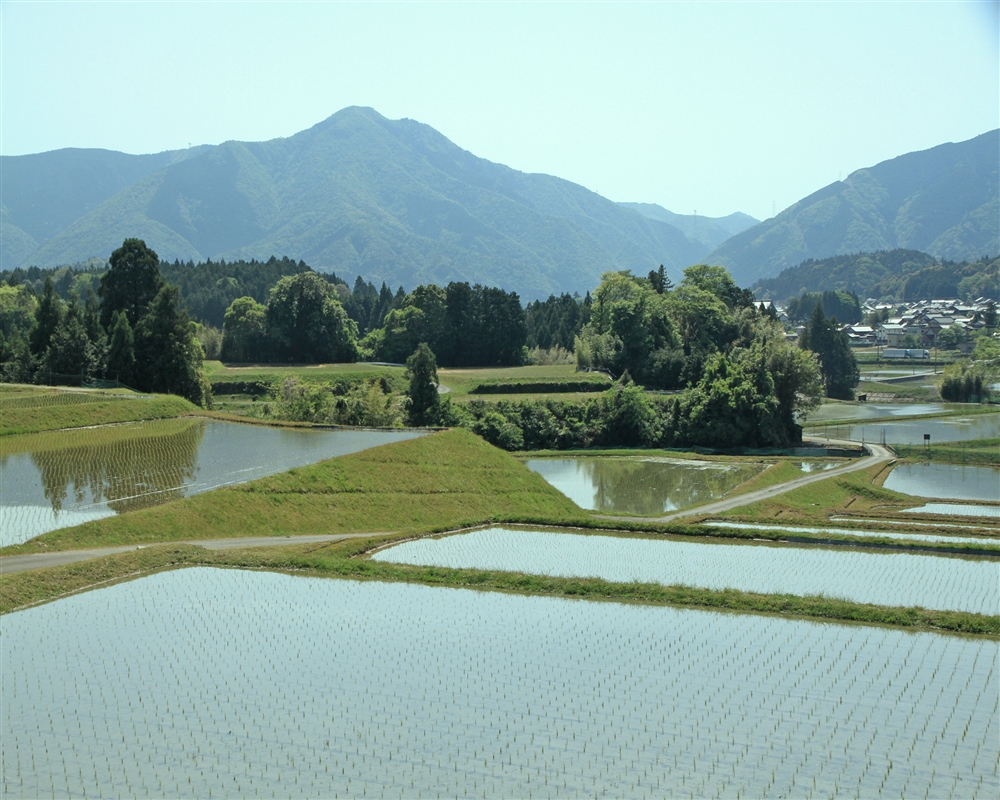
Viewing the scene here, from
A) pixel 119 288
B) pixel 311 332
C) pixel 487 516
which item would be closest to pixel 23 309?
pixel 311 332

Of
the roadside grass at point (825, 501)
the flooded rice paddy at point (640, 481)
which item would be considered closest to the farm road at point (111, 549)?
the flooded rice paddy at point (640, 481)

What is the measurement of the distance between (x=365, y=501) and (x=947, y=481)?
1395 inches

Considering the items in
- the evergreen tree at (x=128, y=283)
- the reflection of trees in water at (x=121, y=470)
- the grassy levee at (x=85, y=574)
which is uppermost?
the evergreen tree at (x=128, y=283)

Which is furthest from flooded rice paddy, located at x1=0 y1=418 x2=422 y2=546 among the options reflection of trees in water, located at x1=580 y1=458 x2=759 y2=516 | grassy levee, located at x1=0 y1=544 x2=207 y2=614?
reflection of trees in water, located at x1=580 y1=458 x2=759 y2=516

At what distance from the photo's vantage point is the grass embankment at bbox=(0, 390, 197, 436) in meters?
42.7

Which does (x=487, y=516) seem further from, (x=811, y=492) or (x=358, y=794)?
(x=358, y=794)

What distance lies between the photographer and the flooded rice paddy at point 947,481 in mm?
49625

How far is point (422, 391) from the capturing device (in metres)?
67.6

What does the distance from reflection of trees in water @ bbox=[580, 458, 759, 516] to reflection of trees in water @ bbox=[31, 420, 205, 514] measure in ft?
60.7

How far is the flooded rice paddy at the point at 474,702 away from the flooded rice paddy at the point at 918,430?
5775cm

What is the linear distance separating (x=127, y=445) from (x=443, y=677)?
91.7ft

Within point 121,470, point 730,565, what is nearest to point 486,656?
point 730,565

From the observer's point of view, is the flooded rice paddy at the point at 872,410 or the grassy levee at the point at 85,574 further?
the flooded rice paddy at the point at 872,410

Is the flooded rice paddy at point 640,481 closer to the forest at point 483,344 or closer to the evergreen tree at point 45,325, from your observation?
the forest at point 483,344
